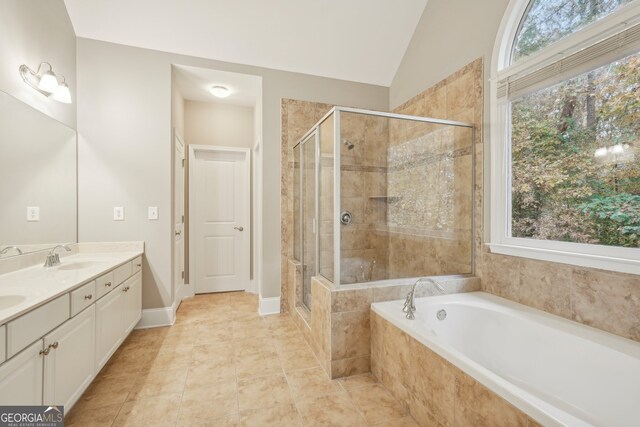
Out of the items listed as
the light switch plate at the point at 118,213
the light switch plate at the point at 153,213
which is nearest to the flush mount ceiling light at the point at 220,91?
the light switch plate at the point at 153,213

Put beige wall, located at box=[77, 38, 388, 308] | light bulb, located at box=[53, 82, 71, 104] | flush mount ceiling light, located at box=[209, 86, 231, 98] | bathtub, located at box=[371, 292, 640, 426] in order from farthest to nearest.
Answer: flush mount ceiling light, located at box=[209, 86, 231, 98] < beige wall, located at box=[77, 38, 388, 308] < light bulb, located at box=[53, 82, 71, 104] < bathtub, located at box=[371, 292, 640, 426]

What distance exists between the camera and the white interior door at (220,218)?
380 centimetres

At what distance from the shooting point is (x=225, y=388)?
1.81m

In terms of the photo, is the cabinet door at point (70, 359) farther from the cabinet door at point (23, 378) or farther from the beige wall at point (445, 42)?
the beige wall at point (445, 42)

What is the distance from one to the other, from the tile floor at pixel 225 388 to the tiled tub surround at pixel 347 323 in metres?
0.10

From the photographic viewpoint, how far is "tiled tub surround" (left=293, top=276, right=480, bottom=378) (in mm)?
1896

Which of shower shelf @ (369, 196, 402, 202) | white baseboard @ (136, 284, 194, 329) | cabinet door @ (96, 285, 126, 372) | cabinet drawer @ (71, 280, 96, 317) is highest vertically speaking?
shower shelf @ (369, 196, 402, 202)

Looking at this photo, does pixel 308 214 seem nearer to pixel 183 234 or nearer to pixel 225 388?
pixel 225 388

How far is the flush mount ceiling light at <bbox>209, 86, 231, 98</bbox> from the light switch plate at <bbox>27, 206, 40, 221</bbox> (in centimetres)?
210

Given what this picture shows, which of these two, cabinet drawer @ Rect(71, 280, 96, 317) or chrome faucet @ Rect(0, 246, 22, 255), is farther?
chrome faucet @ Rect(0, 246, 22, 255)

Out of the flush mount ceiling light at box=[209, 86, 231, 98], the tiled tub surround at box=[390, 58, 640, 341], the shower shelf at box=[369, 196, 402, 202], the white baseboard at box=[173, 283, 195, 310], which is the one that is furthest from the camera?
the white baseboard at box=[173, 283, 195, 310]

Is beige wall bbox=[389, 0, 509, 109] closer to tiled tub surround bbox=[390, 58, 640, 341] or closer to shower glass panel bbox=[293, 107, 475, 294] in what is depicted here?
tiled tub surround bbox=[390, 58, 640, 341]

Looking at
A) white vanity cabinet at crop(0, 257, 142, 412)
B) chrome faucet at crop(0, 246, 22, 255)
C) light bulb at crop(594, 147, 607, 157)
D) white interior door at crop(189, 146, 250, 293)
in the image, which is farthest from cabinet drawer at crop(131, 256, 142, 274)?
light bulb at crop(594, 147, 607, 157)

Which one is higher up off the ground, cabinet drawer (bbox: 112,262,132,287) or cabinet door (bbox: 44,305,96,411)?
cabinet drawer (bbox: 112,262,132,287)
